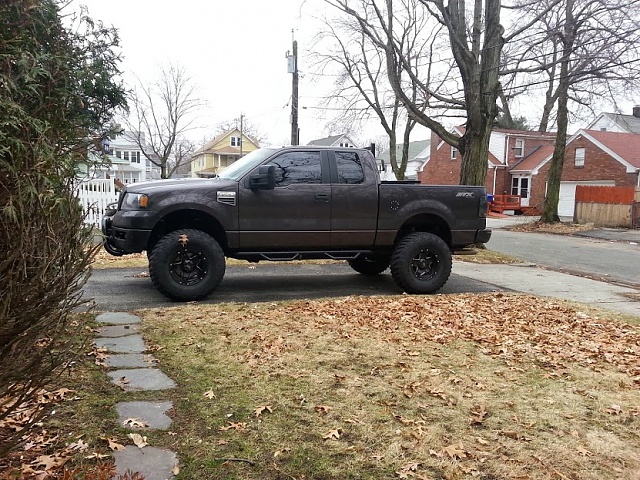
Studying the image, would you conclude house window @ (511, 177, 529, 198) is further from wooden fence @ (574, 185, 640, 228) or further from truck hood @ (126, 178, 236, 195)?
truck hood @ (126, 178, 236, 195)

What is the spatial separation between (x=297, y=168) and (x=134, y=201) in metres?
2.13

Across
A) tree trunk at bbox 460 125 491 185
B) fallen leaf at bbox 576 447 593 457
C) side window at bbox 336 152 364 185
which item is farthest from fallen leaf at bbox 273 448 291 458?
tree trunk at bbox 460 125 491 185

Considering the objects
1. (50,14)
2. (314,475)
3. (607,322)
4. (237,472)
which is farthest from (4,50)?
(607,322)

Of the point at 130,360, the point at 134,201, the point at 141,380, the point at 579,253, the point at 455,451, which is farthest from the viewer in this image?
the point at 579,253

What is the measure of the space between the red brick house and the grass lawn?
2778cm

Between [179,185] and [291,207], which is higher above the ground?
[179,185]

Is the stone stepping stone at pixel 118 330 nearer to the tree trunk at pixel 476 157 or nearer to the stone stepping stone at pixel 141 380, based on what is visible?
the stone stepping stone at pixel 141 380

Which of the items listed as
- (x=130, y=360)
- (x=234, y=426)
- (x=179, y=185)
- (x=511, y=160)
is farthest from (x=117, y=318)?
(x=511, y=160)

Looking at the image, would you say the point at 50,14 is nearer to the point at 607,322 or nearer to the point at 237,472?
the point at 237,472

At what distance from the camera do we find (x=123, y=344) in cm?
454

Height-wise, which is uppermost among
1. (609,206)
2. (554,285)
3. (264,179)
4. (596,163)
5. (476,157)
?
(596,163)

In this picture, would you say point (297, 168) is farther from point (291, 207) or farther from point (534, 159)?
point (534, 159)

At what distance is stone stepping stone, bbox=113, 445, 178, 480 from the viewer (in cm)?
253

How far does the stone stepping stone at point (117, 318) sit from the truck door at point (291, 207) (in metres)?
1.73
